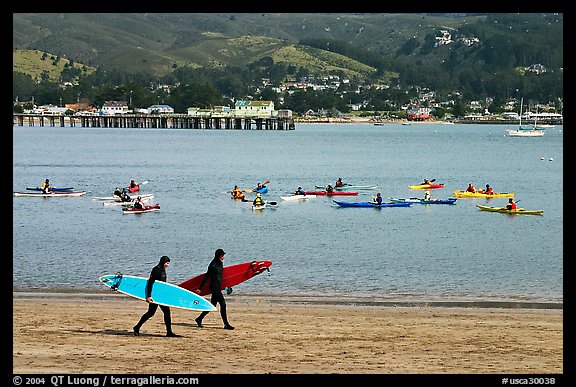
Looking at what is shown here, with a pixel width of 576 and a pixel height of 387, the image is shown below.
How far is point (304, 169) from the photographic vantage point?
102750mm

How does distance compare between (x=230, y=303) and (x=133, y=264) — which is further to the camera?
(x=133, y=264)

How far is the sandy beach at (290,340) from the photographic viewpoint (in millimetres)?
14563

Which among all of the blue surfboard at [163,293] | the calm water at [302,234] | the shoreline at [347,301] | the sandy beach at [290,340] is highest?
the blue surfboard at [163,293]

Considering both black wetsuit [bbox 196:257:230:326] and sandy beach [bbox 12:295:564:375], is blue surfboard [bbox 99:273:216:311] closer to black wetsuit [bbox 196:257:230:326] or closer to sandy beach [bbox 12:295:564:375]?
black wetsuit [bbox 196:257:230:326]

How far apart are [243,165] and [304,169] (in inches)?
317

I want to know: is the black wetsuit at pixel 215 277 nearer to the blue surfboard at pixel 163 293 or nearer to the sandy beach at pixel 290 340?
the blue surfboard at pixel 163 293

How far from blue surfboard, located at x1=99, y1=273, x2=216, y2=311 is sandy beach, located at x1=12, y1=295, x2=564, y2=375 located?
1.86 feet

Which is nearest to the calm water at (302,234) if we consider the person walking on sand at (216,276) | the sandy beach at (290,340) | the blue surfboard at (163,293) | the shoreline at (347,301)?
the shoreline at (347,301)

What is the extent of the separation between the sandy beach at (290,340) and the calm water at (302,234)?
4493 mm

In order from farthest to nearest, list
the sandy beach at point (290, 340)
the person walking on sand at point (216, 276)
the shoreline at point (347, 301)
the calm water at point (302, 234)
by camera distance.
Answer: the calm water at point (302, 234) → the shoreline at point (347, 301) → the person walking on sand at point (216, 276) → the sandy beach at point (290, 340)

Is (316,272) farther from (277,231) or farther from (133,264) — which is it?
(277,231)

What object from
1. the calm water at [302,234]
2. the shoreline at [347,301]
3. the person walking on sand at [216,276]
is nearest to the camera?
the person walking on sand at [216,276]

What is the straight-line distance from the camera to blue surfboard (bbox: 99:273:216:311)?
16375mm
